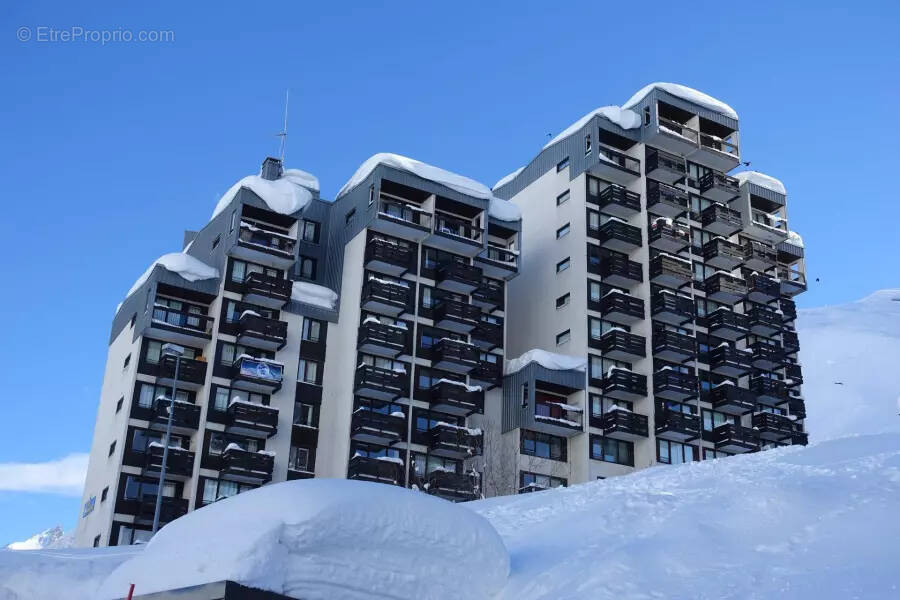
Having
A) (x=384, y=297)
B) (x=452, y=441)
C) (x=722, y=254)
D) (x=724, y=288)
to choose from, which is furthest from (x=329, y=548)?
Result: (x=722, y=254)

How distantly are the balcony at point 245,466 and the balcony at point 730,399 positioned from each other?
32922 millimetres

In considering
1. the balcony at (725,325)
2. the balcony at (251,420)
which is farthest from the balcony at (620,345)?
the balcony at (251,420)

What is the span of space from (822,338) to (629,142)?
131 m

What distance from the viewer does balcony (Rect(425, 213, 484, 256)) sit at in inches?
2832

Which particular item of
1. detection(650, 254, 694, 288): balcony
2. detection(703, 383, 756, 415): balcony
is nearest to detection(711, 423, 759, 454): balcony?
detection(703, 383, 756, 415): balcony

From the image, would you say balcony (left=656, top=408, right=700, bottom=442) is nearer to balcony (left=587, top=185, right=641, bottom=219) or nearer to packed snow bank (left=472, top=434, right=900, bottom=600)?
balcony (left=587, top=185, right=641, bottom=219)

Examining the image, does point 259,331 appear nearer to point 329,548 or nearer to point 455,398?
point 455,398

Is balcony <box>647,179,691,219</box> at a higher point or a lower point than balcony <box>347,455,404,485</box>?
higher

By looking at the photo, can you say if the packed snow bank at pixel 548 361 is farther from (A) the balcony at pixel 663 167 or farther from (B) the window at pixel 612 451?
(A) the balcony at pixel 663 167

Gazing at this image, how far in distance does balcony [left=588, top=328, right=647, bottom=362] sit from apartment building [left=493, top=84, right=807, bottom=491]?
96 millimetres

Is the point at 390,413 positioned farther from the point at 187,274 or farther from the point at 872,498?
the point at 872,498

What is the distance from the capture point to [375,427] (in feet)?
213

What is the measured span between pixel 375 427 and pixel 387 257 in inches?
448

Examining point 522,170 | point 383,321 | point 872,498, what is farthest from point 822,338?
point 872,498
